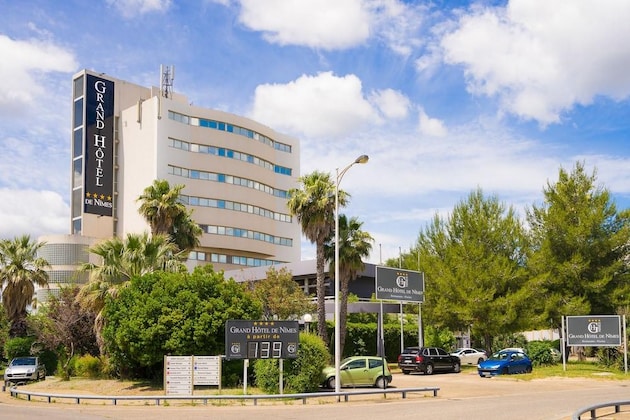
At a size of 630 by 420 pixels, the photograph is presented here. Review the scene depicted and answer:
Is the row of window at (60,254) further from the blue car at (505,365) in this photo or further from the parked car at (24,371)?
the blue car at (505,365)

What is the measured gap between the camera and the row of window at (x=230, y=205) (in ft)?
246

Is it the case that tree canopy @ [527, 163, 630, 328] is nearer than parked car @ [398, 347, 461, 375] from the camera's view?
No

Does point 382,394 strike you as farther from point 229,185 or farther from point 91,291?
point 229,185

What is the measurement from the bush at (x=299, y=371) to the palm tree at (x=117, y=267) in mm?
9855

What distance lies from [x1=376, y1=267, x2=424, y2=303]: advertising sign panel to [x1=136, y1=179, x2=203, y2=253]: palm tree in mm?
15831

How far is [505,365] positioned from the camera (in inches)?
1538

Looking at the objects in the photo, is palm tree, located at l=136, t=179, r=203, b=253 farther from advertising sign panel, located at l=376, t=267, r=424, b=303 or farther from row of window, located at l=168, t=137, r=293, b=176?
row of window, located at l=168, t=137, r=293, b=176

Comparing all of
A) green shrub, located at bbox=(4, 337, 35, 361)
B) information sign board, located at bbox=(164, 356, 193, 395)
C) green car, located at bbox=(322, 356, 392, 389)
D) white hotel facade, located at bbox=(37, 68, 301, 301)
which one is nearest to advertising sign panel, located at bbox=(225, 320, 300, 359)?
information sign board, located at bbox=(164, 356, 193, 395)

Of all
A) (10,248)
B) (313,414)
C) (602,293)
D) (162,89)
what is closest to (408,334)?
(602,293)

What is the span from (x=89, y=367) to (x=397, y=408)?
21203 mm

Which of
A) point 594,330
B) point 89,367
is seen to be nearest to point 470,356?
point 594,330

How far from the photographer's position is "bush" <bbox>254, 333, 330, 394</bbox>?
27.7 m

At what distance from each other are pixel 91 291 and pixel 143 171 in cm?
4077

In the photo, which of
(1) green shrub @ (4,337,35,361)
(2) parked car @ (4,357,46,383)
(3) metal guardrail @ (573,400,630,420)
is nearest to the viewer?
(3) metal guardrail @ (573,400,630,420)
